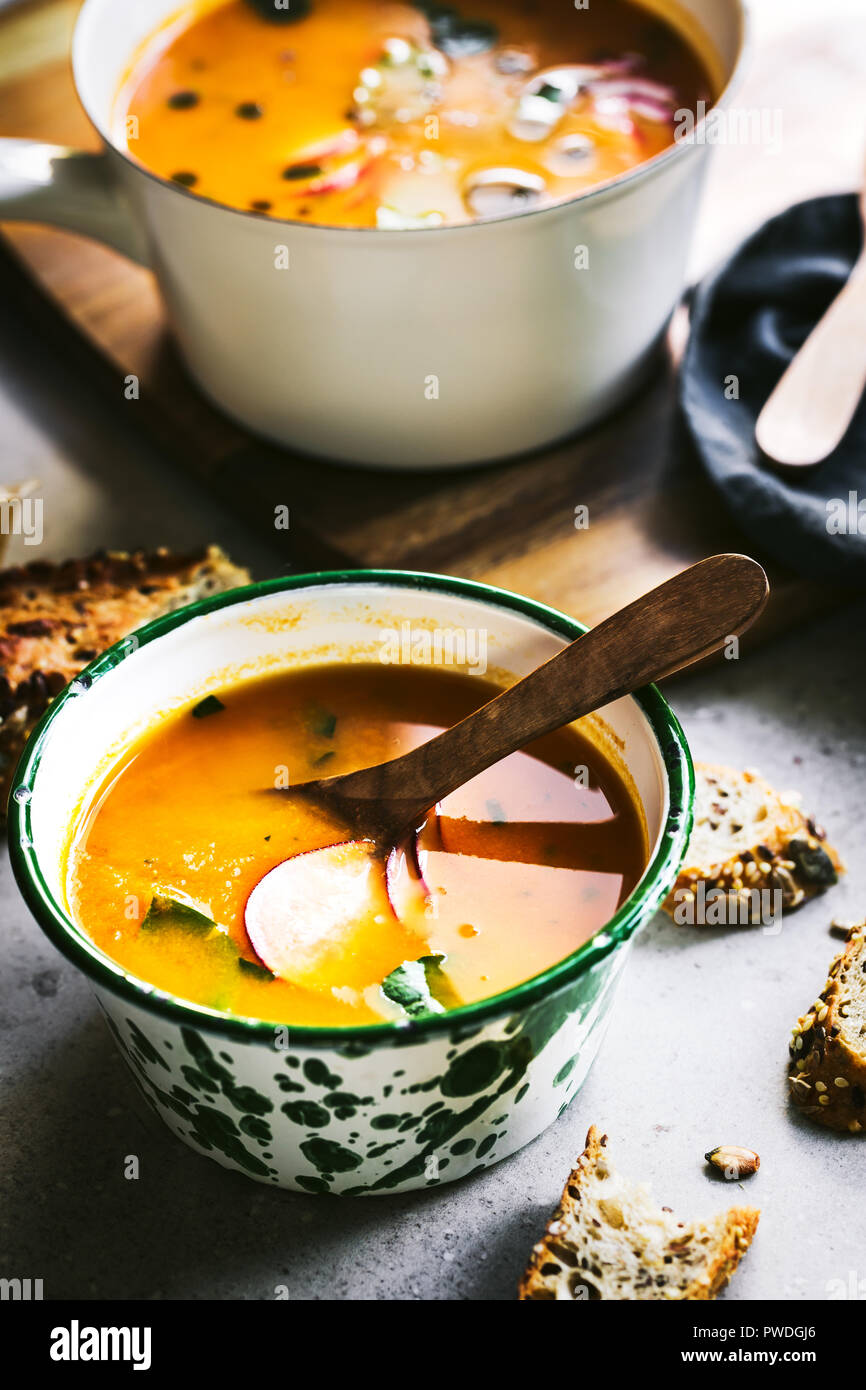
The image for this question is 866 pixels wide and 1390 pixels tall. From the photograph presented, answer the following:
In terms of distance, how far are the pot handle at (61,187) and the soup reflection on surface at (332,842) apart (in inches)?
33.9

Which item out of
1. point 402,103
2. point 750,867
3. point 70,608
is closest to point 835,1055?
point 750,867

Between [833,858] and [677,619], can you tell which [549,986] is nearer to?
[677,619]

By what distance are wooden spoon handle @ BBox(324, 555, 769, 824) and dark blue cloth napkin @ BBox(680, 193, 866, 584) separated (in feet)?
2.09

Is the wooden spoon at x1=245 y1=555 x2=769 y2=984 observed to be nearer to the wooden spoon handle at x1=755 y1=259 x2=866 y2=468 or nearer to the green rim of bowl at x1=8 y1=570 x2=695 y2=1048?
the green rim of bowl at x1=8 y1=570 x2=695 y2=1048

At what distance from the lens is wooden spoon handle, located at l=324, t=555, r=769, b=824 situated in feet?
4.06

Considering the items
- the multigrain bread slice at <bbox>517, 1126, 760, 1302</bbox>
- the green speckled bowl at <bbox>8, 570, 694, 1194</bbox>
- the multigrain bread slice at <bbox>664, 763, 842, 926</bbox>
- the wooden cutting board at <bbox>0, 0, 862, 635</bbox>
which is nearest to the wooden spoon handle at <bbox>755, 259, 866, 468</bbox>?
the wooden cutting board at <bbox>0, 0, 862, 635</bbox>

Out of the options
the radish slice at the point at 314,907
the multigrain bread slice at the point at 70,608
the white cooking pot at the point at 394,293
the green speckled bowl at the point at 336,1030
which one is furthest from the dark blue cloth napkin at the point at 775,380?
the radish slice at the point at 314,907

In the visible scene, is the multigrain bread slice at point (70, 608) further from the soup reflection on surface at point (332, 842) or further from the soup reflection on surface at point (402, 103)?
the soup reflection on surface at point (402, 103)

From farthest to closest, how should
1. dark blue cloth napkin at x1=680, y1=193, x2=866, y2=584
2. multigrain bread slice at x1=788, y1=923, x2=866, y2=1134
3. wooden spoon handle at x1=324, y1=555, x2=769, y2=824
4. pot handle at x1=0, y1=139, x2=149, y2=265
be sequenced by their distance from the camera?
pot handle at x1=0, y1=139, x2=149, y2=265, dark blue cloth napkin at x1=680, y1=193, x2=866, y2=584, multigrain bread slice at x1=788, y1=923, x2=866, y2=1134, wooden spoon handle at x1=324, y1=555, x2=769, y2=824

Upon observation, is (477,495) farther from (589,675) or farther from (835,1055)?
(835,1055)

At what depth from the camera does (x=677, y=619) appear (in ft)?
4.14

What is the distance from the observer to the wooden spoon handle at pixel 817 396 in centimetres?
190

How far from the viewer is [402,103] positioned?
6.62ft

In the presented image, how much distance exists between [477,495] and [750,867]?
716 mm
